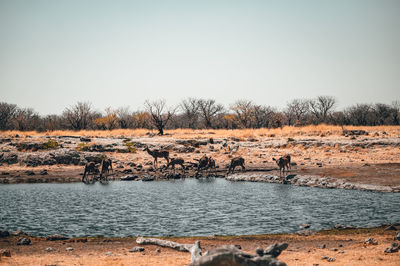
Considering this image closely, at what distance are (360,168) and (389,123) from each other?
209 ft

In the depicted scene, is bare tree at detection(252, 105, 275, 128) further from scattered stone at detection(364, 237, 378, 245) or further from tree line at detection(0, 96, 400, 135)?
scattered stone at detection(364, 237, 378, 245)

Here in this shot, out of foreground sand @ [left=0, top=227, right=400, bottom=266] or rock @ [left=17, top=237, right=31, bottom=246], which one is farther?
→ rock @ [left=17, top=237, right=31, bottom=246]

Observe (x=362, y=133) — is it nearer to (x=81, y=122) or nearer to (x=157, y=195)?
(x=157, y=195)

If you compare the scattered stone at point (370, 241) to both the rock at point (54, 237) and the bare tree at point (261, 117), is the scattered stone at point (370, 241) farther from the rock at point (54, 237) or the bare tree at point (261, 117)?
the bare tree at point (261, 117)

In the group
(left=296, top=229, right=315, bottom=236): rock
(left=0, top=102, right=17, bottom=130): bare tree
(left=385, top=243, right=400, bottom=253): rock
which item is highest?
(left=0, top=102, right=17, bottom=130): bare tree

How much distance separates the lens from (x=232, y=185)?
2580 cm

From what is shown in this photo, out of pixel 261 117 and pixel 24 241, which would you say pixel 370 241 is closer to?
pixel 24 241

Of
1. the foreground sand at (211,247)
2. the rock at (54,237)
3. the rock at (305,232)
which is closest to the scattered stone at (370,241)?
the foreground sand at (211,247)

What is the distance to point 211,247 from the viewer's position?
37.0ft

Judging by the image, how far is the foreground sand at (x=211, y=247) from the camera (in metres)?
9.92

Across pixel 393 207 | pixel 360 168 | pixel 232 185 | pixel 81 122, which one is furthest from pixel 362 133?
pixel 81 122

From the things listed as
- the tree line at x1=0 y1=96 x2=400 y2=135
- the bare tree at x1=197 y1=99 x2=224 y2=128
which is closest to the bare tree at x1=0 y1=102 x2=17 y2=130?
the tree line at x1=0 y1=96 x2=400 y2=135

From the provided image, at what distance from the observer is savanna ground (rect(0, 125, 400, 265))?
33.8ft

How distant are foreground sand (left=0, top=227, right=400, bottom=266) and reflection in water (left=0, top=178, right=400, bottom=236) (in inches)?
48.7
